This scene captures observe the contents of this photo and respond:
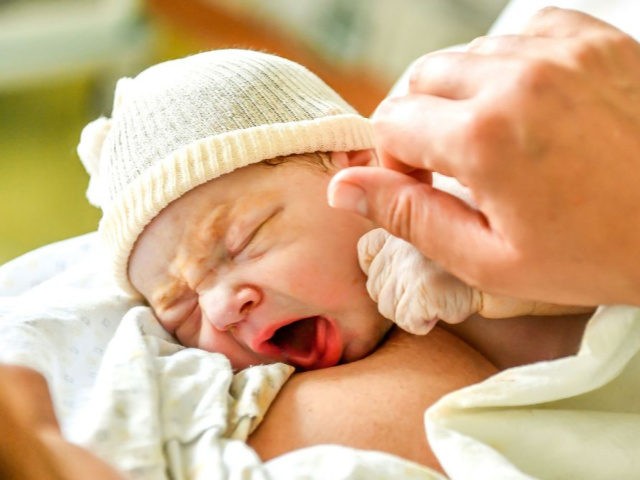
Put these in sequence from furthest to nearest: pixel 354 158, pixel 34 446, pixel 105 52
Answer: pixel 105 52 → pixel 354 158 → pixel 34 446

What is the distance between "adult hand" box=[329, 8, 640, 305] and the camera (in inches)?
26.6

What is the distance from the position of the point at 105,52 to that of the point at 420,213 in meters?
2.12

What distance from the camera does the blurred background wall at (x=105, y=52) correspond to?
91.7 inches

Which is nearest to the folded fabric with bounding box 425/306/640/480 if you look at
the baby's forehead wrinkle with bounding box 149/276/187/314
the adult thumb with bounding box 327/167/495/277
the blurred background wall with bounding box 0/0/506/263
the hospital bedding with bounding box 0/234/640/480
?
the hospital bedding with bounding box 0/234/640/480

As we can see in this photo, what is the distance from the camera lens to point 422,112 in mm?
732

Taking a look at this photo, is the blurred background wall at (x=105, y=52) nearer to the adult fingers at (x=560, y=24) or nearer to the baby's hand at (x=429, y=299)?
the baby's hand at (x=429, y=299)

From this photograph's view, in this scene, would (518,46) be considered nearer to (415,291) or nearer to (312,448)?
(415,291)

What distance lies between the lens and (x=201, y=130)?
1.04 meters

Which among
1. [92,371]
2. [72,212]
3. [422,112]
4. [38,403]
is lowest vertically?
[72,212]

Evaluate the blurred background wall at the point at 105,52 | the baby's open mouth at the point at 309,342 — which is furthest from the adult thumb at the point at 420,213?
the blurred background wall at the point at 105,52

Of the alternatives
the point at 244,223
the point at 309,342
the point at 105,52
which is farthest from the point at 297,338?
the point at 105,52

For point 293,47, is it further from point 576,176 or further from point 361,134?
point 576,176

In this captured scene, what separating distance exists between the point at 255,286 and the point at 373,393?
0.60ft

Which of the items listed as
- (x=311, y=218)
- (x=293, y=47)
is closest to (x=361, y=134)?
(x=311, y=218)
